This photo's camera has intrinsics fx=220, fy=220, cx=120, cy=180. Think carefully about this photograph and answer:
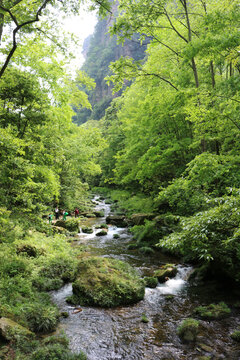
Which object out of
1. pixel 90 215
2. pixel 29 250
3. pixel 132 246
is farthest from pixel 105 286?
pixel 90 215

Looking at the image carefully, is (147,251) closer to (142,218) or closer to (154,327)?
(142,218)

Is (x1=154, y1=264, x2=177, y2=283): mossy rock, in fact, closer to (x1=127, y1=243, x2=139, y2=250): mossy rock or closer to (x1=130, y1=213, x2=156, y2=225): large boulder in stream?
(x1=127, y1=243, x2=139, y2=250): mossy rock

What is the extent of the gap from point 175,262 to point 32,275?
6711 mm

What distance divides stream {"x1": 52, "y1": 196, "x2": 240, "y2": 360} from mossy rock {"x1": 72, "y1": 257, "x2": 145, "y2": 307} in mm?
261

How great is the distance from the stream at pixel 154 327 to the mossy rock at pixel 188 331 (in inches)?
5.2

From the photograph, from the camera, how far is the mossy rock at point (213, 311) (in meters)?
6.67

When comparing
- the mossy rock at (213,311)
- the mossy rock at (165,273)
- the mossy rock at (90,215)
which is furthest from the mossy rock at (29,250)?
the mossy rock at (90,215)

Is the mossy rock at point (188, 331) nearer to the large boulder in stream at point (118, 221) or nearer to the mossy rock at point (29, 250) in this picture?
the mossy rock at point (29, 250)

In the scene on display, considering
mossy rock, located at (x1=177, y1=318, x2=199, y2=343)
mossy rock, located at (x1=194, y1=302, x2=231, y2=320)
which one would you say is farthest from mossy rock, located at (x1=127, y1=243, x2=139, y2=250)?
mossy rock, located at (x1=177, y1=318, x2=199, y2=343)

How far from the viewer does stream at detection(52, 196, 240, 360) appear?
536 cm

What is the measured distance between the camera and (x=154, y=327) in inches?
252

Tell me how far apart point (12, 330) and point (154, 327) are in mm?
3808

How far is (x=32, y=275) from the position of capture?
Result: 8.48 m

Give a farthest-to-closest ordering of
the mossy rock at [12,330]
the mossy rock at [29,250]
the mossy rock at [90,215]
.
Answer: the mossy rock at [90,215]
the mossy rock at [29,250]
the mossy rock at [12,330]
